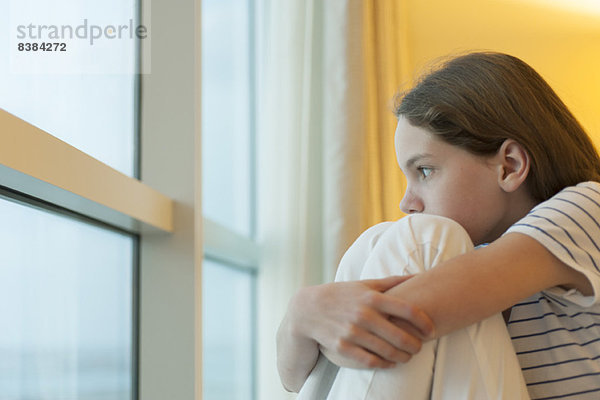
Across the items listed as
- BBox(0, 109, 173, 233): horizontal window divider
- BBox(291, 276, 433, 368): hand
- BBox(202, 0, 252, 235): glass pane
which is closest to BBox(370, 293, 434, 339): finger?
BBox(291, 276, 433, 368): hand

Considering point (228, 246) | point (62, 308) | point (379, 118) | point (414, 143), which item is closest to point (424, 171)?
point (414, 143)

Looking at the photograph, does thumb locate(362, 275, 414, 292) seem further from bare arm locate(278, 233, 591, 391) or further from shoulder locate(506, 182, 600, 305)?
shoulder locate(506, 182, 600, 305)

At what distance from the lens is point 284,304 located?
1.83 meters

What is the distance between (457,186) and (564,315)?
0.22m

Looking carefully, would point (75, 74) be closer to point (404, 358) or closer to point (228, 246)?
point (228, 246)

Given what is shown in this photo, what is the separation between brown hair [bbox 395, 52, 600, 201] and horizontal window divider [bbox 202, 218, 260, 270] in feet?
2.44

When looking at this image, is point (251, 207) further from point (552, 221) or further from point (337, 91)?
point (552, 221)

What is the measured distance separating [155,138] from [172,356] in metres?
0.45

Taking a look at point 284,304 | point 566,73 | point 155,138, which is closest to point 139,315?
point 155,138

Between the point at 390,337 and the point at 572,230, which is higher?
the point at 572,230

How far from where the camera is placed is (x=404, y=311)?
26.8 inches

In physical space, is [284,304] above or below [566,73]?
below

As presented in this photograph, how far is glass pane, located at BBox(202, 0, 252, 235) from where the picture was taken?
184cm

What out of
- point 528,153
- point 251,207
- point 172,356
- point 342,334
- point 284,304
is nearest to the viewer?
point 342,334
